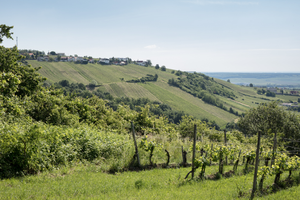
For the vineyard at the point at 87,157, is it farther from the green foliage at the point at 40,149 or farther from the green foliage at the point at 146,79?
the green foliage at the point at 146,79

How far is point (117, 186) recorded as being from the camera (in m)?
6.86

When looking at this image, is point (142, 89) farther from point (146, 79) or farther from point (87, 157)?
point (87, 157)

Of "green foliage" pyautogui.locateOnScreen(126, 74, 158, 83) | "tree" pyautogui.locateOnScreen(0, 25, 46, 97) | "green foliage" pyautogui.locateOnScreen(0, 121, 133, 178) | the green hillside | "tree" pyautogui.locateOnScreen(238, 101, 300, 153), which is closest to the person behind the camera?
"green foliage" pyautogui.locateOnScreen(0, 121, 133, 178)

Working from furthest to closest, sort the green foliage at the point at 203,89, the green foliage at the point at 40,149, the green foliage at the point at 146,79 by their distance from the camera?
the green foliage at the point at 146,79, the green foliage at the point at 203,89, the green foliage at the point at 40,149

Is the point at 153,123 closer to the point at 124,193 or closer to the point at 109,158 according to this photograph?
the point at 109,158

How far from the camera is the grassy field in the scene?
5.88 m

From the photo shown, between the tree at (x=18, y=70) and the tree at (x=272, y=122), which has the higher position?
the tree at (x=18, y=70)

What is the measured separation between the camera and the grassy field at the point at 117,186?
19.3ft

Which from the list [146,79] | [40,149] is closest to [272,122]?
[40,149]

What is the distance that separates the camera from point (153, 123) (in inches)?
648

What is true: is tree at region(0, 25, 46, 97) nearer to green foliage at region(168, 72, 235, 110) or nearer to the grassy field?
the grassy field

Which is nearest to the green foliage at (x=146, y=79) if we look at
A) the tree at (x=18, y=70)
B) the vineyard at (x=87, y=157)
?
the tree at (x=18, y=70)

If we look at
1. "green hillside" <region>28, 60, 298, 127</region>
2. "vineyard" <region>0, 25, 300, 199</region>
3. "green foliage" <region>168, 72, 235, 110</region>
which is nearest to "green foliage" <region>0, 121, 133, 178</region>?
"vineyard" <region>0, 25, 300, 199</region>

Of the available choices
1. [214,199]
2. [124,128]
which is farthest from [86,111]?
[214,199]
